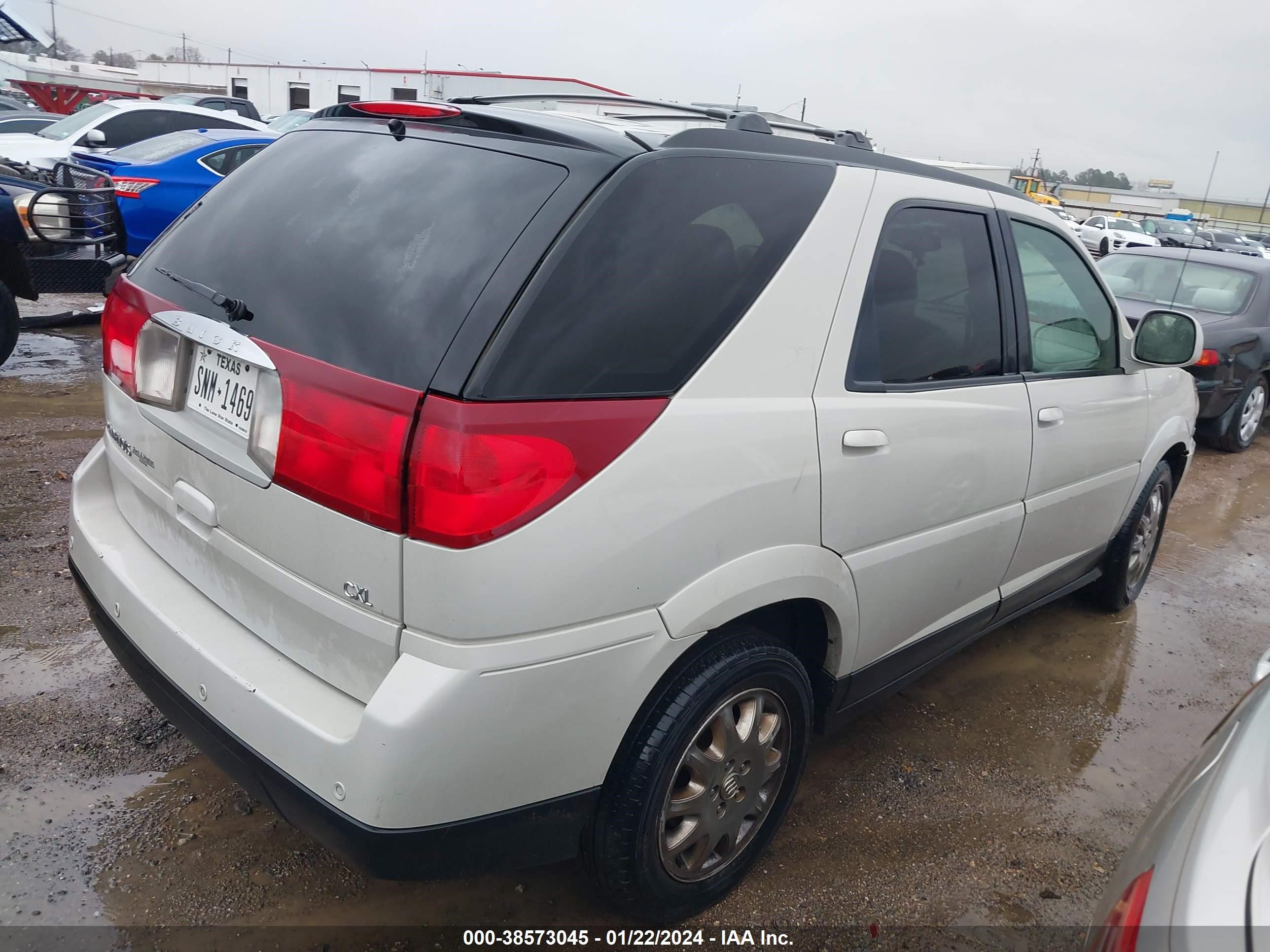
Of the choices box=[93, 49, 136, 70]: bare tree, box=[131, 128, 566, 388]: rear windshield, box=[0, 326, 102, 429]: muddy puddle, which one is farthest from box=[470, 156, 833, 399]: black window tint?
box=[93, 49, 136, 70]: bare tree

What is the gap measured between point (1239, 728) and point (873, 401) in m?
1.07

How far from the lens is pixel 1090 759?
3297mm

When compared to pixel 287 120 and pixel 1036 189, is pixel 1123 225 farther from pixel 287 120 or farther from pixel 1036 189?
pixel 287 120

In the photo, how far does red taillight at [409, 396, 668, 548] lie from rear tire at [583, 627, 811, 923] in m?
0.60

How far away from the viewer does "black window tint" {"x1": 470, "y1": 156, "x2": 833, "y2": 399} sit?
174cm

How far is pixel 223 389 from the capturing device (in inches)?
79.0

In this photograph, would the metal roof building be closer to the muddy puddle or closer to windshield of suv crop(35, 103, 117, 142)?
windshield of suv crop(35, 103, 117, 142)

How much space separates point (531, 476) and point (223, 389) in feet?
2.55

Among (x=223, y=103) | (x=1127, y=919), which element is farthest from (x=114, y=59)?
(x=1127, y=919)

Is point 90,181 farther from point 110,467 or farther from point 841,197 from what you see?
point 841,197

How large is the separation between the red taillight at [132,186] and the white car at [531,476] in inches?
280

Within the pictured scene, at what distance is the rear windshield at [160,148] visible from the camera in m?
9.16

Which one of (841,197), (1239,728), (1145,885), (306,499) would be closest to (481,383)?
(306,499)

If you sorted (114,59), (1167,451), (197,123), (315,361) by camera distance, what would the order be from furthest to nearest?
(114,59), (197,123), (1167,451), (315,361)
